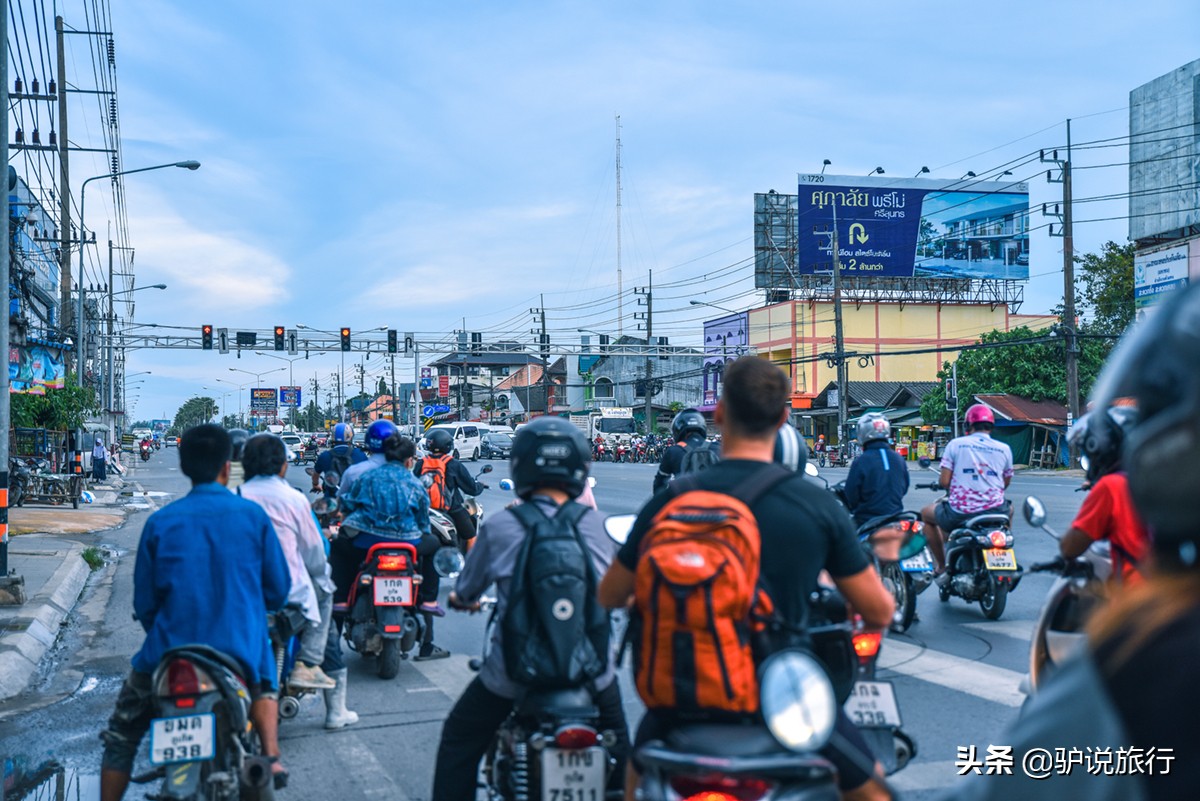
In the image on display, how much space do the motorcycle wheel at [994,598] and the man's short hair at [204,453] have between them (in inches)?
265

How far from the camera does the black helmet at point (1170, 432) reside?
1.26 meters

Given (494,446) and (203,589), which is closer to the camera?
(203,589)

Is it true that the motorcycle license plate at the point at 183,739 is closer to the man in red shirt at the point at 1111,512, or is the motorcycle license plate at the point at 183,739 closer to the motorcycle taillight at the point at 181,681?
the motorcycle taillight at the point at 181,681

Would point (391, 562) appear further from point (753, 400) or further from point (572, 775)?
point (753, 400)

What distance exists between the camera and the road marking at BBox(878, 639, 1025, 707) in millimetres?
6699

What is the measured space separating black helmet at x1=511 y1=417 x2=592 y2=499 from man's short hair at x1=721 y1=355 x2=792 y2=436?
3.09ft

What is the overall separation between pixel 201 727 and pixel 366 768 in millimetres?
1854

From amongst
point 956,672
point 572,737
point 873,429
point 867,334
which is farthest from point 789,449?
point 867,334

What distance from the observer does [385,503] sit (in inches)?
297

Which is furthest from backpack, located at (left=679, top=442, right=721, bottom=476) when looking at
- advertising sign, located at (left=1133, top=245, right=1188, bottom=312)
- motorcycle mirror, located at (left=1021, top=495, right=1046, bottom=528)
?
advertising sign, located at (left=1133, top=245, right=1188, bottom=312)

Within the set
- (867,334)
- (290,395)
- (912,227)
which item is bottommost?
(290,395)

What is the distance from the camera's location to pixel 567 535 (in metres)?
3.61

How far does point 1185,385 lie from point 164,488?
3602 centimetres

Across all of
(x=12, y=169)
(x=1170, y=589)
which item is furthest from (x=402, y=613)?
(x=12, y=169)
